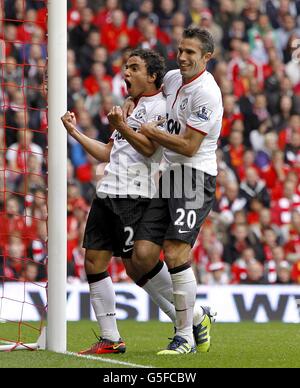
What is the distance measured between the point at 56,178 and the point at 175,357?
154 centimetres

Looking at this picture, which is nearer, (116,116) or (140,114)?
(116,116)

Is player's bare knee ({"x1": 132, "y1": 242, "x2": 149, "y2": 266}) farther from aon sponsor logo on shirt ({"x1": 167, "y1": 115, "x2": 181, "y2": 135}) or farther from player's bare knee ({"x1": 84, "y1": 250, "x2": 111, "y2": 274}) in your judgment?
aon sponsor logo on shirt ({"x1": 167, "y1": 115, "x2": 181, "y2": 135})

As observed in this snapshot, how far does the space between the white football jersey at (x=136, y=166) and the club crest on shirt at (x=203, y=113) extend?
443mm

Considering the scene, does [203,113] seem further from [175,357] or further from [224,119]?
[224,119]

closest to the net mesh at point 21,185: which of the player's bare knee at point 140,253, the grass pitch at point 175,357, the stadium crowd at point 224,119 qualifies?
the stadium crowd at point 224,119

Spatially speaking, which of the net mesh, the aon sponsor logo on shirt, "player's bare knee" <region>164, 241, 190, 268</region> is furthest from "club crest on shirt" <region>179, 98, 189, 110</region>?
the net mesh

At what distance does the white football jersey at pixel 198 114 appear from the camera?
7.80 m

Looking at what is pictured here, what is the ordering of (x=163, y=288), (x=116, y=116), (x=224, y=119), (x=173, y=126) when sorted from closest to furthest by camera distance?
(x=116, y=116) < (x=173, y=126) < (x=163, y=288) < (x=224, y=119)

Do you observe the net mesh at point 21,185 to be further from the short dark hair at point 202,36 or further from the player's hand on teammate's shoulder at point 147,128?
the short dark hair at point 202,36

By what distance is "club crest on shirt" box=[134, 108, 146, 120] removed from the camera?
821 centimetres

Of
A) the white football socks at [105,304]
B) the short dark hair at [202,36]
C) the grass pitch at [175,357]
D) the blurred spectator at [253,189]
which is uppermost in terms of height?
the short dark hair at [202,36]

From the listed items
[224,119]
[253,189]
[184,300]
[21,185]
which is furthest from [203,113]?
[224,119]

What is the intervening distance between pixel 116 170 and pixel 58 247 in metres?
0.76

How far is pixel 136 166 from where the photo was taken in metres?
8.19
